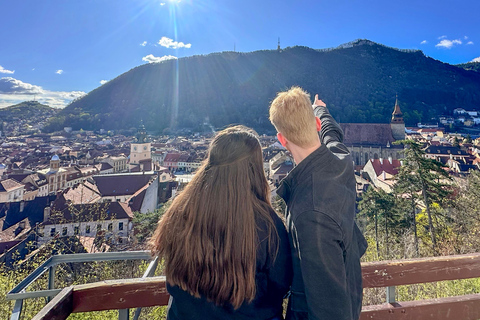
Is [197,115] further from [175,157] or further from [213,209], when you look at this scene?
[213,209]

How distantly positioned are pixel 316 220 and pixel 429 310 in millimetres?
1422

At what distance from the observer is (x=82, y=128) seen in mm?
108062

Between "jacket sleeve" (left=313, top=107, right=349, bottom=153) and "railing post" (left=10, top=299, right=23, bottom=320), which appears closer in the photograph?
"railing post" (left=10, top=299, right=23, bottom=320)

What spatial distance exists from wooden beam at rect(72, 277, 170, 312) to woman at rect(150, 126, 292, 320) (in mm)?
343

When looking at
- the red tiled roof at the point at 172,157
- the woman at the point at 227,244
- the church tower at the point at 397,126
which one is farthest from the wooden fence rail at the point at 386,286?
the church tower at the point at 397,126

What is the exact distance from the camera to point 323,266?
86 cm

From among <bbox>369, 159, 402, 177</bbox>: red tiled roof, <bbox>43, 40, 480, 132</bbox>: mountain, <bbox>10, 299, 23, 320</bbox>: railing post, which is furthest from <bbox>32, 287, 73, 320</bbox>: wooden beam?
<bbox>43, 40, 480, 132</bbox>: mountain

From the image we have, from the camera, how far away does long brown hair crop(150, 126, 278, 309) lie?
98cm

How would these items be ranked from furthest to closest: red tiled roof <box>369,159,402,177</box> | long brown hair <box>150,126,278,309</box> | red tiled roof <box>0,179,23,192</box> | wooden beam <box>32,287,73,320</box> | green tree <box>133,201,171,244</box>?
red tiled roof <box>369,159,402,177</box> < red tiled roof <box>0,179,23,192</box> < green tree <box>133,201,171,244</box> < wooden beam <box>32,287,73,320</box> < long brown hair <box>150,126,278,309</box>

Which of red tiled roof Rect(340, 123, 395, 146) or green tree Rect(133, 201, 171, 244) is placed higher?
red tiled roof Rect(340, 123, 395, 146)

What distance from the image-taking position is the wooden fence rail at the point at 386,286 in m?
1.39

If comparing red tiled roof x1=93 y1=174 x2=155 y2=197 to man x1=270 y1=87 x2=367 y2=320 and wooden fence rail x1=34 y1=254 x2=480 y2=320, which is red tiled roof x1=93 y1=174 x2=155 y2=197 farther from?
man x1=270 y1=87 x2=367 y2=320

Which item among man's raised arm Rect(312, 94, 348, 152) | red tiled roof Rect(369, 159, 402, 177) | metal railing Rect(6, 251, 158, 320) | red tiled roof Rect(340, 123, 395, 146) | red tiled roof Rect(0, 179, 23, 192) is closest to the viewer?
metal railing Rect(6, 251, 158, 320)

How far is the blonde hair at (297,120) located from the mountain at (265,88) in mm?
93494
